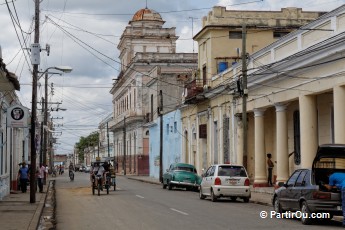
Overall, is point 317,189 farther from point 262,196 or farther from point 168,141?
point 168,141

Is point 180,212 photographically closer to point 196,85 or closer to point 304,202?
point 304,202

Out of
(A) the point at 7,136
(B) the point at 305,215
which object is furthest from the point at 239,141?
(B) the point at 305,215

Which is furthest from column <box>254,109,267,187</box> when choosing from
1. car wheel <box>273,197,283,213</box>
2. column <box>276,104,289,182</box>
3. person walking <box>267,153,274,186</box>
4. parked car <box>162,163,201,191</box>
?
car wheel <box>273,197,283,213</box>

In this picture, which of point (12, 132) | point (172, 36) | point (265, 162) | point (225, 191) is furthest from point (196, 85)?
point (172, 36)

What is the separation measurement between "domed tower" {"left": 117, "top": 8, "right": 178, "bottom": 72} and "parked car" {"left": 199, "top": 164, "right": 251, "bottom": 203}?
58.1 m

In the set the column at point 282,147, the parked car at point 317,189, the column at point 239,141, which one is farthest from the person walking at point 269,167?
the parked car at point 317,189

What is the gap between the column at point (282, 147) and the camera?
1261 inches

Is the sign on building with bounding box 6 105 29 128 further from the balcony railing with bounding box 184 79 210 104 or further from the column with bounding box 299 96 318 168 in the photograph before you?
the balcony railing with bounding box 184 79 210 104

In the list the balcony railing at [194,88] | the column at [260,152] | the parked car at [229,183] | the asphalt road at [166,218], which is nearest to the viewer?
the asphalt road at [166,218]

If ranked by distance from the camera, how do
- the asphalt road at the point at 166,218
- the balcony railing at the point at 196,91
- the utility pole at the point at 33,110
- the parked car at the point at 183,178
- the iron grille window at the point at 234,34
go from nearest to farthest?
the asphalt road at the point at 166,218 < the utility pole at the point at 33,110 < the parked car at the point at 183,178 < the balcony railing at the point at 196,91 < the iron grille window at the point at 234,34

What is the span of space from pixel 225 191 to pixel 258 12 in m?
24.7

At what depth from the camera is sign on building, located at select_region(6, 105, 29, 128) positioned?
24.9 metres

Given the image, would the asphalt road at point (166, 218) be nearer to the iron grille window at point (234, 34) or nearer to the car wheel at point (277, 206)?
the car wheel at point (277, 206)

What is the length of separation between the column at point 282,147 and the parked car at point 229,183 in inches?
238
